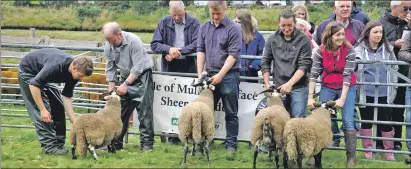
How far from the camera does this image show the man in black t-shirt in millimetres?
8180

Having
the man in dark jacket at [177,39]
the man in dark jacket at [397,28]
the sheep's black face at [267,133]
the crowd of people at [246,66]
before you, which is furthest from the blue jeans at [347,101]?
the man in dark jacket at [177,39]

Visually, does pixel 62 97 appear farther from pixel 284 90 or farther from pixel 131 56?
pixel 284 90

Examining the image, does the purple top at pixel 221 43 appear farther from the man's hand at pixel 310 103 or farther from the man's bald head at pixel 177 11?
the man's hand at pixel 310 103

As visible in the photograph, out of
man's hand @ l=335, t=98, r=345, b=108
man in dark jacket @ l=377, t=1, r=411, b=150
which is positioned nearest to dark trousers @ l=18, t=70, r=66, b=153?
man's hand @ l=335, t=98, r=345, b=108

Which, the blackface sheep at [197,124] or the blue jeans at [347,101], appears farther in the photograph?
the blue jeans at [347,101]

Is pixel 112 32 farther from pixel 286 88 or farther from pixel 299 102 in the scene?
pixel 299 102

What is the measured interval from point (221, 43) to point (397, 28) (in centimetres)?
310

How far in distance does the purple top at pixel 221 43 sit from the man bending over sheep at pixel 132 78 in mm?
1013

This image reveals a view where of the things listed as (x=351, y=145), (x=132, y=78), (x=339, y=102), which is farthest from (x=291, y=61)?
(x=132, y=78)

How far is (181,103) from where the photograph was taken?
953 cm

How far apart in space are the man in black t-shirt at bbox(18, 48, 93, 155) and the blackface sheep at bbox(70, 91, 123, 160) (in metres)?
0.49

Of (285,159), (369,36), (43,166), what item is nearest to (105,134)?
(43,166)

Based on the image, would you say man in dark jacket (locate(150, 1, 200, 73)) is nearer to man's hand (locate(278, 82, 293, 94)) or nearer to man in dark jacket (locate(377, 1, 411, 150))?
man's hand (locate(278, 82, 293, 94))

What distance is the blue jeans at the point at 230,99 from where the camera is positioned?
28.4 ft
